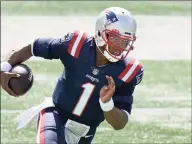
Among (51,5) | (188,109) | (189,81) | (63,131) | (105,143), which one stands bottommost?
(51,5)

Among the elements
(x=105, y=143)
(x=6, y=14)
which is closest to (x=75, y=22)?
(x=6, y=14)

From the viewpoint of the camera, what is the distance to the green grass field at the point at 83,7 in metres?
16.2

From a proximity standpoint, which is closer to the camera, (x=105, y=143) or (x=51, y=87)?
(x=105, y=143)

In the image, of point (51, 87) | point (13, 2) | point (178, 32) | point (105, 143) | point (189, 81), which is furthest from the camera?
point (13, 2)

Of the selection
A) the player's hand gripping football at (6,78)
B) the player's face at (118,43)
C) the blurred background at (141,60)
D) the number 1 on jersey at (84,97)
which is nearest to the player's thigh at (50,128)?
the number 1 on jersey at (84,97)

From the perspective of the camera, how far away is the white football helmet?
5.04 metres

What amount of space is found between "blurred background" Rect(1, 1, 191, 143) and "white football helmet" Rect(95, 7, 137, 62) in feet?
5.57

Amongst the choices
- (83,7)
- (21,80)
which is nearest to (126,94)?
(21,80)

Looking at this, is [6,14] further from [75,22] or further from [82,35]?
[82,35]

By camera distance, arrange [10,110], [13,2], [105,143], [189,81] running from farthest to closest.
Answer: [13,2]
[189,81]
[10,110]
[105,143]

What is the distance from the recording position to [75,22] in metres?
15.1

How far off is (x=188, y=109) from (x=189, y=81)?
5.11ft

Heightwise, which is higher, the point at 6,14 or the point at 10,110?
the point at 10,110

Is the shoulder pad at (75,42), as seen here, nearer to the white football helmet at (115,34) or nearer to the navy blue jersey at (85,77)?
the navy blue jersey at (85,77)
